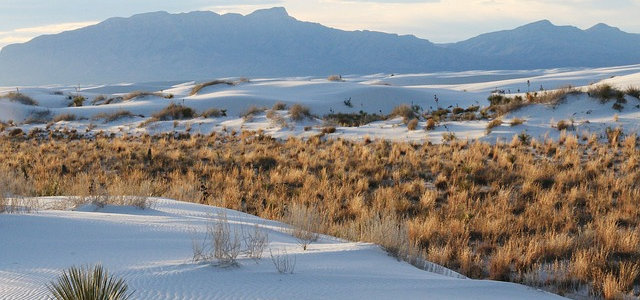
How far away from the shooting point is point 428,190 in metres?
8.98

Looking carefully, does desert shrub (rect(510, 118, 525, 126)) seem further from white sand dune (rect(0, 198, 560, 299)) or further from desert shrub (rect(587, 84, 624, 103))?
white sand dune (rect(0, 198, 560, 299))

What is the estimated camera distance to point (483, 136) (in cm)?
1565

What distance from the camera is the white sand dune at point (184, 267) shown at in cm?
322

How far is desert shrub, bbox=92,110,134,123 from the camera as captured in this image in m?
25.7

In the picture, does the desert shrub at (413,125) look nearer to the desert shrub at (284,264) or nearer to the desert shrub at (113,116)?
the desert shrub at (284,264)

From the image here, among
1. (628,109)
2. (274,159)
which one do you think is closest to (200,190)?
(274,159)

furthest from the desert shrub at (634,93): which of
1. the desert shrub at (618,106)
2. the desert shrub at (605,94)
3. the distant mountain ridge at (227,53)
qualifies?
the distant mountain ridge at (227,53)

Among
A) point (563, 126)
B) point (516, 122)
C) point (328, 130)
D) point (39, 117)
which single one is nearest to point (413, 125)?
point (328, 130)

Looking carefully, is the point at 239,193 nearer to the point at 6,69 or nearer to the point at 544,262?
the point at 544,262

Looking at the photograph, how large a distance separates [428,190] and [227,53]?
147 m

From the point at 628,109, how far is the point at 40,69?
160m

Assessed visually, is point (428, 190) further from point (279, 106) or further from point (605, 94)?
point (279, 106)

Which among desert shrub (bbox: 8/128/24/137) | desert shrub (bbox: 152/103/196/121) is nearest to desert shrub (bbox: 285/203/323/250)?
desert shrub (bbox: 8/128/24/137)

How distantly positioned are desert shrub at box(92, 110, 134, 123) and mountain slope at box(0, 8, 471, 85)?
109m
